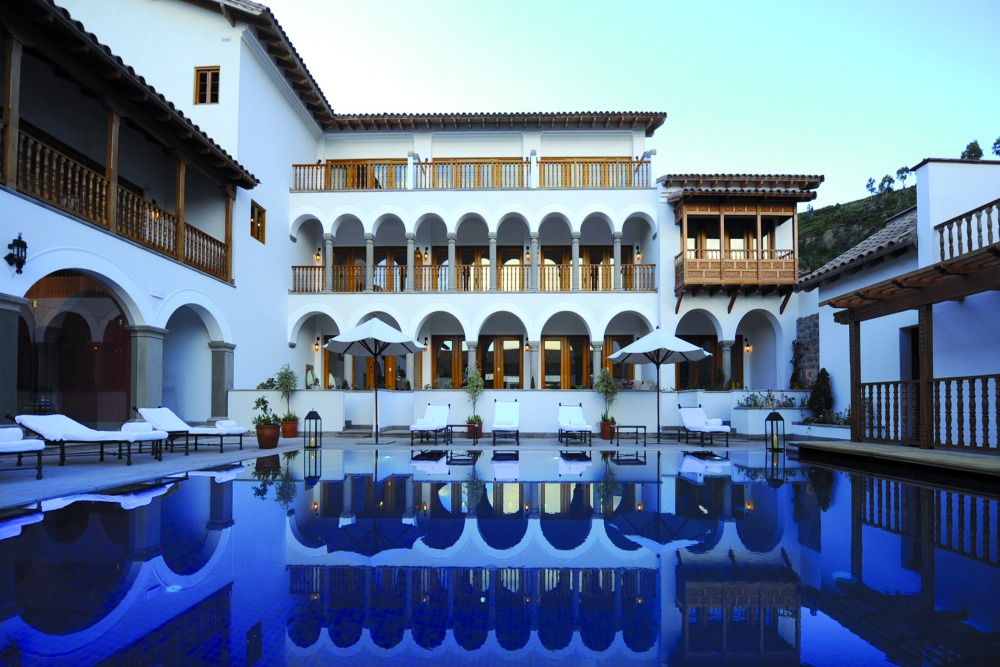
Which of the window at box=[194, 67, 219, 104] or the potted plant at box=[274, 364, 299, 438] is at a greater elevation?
the window at box=[194, 67, 219, 104]

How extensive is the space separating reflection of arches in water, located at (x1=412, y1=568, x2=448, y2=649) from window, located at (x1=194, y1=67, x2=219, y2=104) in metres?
15.2

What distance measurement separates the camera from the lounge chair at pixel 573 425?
45.3 ft

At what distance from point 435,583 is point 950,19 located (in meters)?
39.3

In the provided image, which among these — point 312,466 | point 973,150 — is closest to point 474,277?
point 312,466

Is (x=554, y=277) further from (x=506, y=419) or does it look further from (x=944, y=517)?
(x=944, y=517)

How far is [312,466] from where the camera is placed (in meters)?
9.90

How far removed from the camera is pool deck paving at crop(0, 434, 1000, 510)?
7207 mm

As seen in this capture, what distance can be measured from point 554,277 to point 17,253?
13410 millimetres

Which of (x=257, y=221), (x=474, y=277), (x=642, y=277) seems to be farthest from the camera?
(x=474, y=277)

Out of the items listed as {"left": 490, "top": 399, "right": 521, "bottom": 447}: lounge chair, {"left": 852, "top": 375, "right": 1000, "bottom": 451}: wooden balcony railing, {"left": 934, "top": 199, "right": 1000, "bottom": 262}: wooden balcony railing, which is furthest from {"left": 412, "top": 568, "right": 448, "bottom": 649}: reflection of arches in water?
{"left": 490, "top": 399, "right": 521, "bottom": 447}: lounge chair

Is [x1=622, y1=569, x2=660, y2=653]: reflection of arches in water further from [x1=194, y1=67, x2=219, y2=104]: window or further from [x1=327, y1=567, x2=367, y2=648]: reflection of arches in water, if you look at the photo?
[x1=194, y1=67, x2=219, y2=104]: window

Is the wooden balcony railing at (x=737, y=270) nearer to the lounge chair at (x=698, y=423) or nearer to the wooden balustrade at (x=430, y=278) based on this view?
the lounge chair at (x=698, y=423)

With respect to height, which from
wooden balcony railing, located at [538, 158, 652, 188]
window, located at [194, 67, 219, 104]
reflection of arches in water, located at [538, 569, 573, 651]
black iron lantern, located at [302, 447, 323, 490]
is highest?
window, located at [194, 67, 219, 104]

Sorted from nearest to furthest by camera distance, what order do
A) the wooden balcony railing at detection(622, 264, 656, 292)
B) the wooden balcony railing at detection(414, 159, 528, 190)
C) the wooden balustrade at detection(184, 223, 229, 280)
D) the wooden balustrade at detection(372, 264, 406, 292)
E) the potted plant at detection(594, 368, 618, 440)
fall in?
1. the wooden balustrade at detection(184, 223, 229, 280)
2. the potted plant at detection(594, 368, 618, 440)
3. the wooden balcony railing at detection(622, 264, 656, 292)
4. the wooden balcony railing at detection(414, 159, 528, 190)
5. the wooden balustrade at detection(372, 264, 406, 292)
